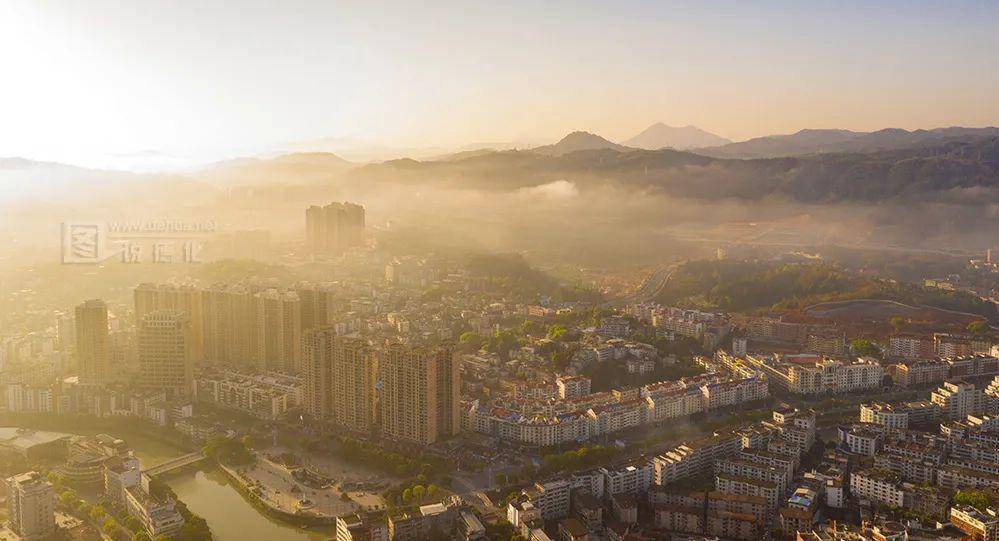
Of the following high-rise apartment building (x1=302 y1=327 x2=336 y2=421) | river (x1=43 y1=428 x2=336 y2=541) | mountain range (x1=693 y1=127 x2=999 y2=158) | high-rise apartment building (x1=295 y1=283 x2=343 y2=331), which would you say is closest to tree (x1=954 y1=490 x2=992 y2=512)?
river (x1=43 y1=428 x2=336 y2=541)

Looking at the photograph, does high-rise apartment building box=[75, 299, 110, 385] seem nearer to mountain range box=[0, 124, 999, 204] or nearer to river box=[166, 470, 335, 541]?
river box=[166, 470, 335, 541]

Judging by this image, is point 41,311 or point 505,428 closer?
point 505,428

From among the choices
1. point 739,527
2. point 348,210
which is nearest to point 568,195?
point 348,210

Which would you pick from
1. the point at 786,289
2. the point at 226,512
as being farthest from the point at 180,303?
the point at 786,289

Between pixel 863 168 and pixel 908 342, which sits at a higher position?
pixel 863 168

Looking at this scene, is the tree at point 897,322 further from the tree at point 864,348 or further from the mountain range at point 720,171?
the mountain range at point 720,171

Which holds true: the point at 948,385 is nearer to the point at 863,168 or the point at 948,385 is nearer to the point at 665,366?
the point at 665,366

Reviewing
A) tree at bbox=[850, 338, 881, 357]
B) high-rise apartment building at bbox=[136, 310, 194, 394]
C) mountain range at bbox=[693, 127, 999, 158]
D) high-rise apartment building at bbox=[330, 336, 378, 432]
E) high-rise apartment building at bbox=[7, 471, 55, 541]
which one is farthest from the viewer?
mountain range at bbox=[693, 127, 999, 158]

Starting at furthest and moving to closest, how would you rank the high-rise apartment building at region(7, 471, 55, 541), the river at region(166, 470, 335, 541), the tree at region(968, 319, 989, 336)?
the tree at region(968, 319, 989, 336) < the river at region(166, 470, 335, 541) < the high-rise apartment building at region(7, 471, 55, 541)
